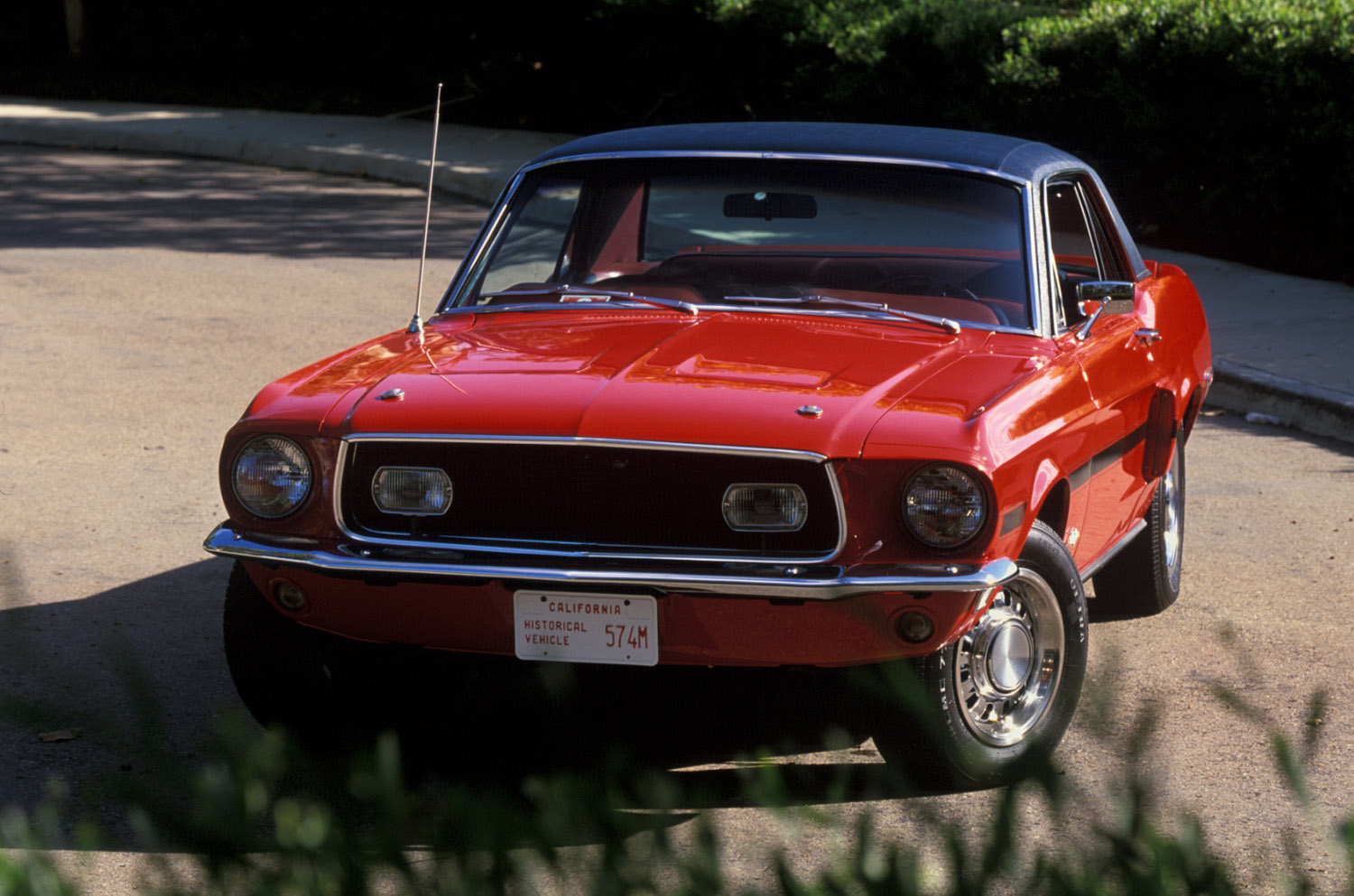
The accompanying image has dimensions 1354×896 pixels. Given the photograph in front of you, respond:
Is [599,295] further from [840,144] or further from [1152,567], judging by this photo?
[1152,567]

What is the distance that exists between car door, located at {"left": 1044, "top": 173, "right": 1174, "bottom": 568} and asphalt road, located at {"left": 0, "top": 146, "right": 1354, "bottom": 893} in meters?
0.43

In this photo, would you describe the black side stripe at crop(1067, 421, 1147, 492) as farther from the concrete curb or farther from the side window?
the concrete curb

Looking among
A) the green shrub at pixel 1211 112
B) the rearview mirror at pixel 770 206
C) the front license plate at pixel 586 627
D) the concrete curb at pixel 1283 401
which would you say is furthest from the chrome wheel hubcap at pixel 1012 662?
the green shrub at pixel 1211 112

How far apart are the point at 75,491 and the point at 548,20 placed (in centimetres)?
1503

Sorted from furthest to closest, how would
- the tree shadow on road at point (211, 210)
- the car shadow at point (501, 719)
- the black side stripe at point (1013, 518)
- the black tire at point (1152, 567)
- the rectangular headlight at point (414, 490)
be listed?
1. the tree shadow on road at point (211, 210)
2. the black tire at point (1152, 567)
3. the car shadow at point (501, 719)
4. the rectangular headlight at point (414, 490)
5. the black side stripe at point (1013, 518)

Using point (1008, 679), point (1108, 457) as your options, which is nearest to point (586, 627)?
point (1008, 679)

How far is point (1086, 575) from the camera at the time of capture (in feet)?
15.3

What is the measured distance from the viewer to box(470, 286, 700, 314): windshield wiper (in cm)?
487

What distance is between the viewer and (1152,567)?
5.49 meters

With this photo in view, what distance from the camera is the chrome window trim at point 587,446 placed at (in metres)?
3.73

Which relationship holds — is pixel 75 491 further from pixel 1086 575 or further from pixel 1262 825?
pixel 1262 825

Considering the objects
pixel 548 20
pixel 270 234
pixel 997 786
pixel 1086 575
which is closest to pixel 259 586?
pixel 997 786

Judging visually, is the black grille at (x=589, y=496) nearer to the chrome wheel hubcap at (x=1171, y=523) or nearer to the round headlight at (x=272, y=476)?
the round headlight at (x=272, y=476)

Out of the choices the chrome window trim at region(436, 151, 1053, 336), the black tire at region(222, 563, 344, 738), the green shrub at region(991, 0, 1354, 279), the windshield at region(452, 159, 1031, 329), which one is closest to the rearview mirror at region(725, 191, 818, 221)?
the windshield at region(452, 159, 1031, 329)
